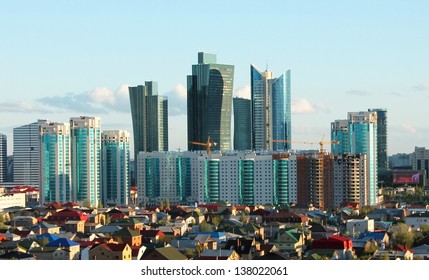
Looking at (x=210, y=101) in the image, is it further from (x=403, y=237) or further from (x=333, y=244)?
(x=333, y=244)

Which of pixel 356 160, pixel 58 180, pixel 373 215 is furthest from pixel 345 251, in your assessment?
pixel 58 180

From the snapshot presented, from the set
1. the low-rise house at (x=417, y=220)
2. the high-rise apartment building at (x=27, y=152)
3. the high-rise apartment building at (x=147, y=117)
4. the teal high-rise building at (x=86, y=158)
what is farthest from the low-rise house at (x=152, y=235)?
the high-rise apartment building at (x=147, y=117)


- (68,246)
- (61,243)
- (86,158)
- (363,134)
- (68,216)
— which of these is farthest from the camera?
(363,134)

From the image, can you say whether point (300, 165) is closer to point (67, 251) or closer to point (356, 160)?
point (356, 160)

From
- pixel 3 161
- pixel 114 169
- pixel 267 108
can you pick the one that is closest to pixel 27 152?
pixel 3 161

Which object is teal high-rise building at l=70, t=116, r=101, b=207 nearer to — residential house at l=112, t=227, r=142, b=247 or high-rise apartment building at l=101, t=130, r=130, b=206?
high-rise apartment building at l=101, t=130, r=130, b=206

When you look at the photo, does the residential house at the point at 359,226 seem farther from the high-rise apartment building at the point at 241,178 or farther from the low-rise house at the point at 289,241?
the high-rise apartment building at the point at 241,178

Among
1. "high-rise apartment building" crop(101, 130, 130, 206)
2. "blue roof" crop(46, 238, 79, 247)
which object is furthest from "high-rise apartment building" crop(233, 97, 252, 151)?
"blue roof" crop(46, 238, 79, 247)
